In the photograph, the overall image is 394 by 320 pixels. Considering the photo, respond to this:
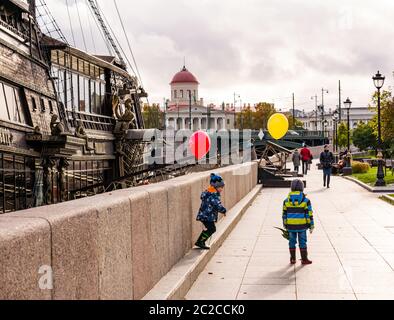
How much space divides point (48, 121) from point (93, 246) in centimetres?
1898

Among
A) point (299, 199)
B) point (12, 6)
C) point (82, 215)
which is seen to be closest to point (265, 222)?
point (299, 199)

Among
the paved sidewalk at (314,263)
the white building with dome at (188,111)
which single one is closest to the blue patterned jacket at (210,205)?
the paved sidewalk at (314,263)

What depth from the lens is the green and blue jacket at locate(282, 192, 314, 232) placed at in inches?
350

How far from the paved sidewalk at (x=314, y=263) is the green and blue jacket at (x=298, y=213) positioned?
0.55 meters

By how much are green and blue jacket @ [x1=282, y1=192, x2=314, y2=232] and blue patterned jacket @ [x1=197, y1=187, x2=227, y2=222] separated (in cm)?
98

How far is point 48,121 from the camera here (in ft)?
75.3

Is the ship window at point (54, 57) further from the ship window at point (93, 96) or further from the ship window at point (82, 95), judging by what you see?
the ship window at point (93, 96)

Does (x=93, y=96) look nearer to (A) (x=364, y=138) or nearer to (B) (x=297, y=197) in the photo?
(B) (x=297, y=197)

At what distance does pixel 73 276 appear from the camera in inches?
167

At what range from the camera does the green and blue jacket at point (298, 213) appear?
889 cm

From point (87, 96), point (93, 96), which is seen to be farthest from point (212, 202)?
point (93, 96)

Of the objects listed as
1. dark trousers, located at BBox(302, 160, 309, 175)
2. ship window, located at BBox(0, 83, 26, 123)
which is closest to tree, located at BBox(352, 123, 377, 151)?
dark trousers, located at BBox(302, 160, 309, 175)

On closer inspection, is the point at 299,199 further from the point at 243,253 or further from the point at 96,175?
the point at 96,175

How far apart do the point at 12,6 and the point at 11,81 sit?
3.73m
